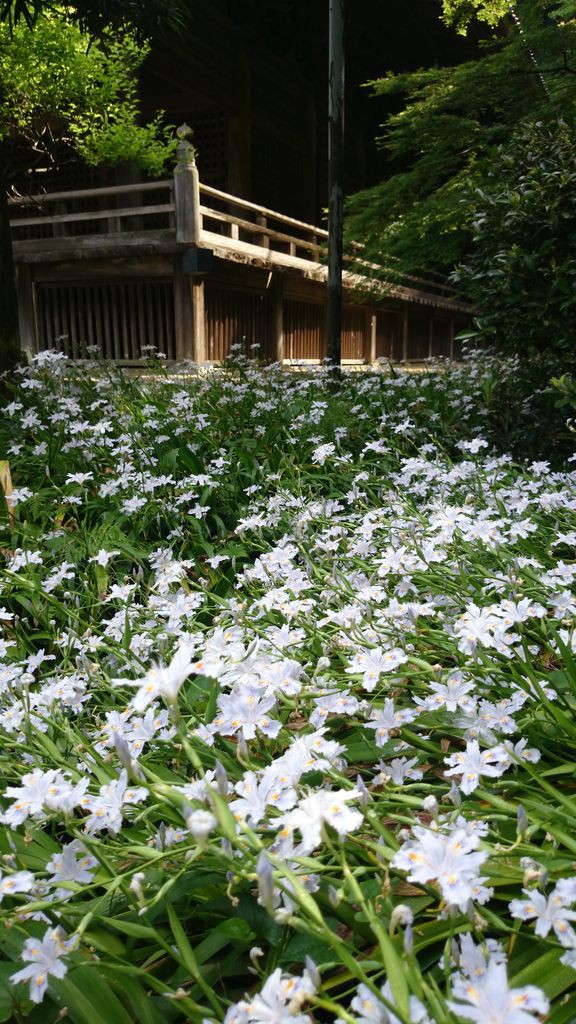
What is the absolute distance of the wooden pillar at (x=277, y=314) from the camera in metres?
10.8

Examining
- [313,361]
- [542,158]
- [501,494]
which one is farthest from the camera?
[313,361]

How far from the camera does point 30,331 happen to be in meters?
10.2

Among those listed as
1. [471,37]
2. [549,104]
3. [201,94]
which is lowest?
[549,104]

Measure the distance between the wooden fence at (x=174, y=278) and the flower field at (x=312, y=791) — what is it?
567 cm

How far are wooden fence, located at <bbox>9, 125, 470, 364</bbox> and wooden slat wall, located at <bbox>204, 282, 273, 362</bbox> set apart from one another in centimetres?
1

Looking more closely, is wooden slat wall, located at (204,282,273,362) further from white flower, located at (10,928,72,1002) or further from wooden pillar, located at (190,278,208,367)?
white flower, located at (10,928,72,1002)

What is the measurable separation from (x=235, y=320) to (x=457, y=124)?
15.8 ft

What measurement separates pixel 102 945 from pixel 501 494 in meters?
2.14

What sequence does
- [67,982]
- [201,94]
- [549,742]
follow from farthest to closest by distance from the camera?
[201,94]
[549,742]
[67,982]

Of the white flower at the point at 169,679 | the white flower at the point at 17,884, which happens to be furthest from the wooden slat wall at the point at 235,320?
the white flower at the point at 17,884

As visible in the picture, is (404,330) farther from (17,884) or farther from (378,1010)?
(378,1010)

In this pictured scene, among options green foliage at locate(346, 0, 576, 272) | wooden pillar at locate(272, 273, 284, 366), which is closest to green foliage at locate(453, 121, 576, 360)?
green foliage at locate(346, 0, 576, 272)

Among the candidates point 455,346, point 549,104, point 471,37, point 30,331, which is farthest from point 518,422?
point 455,346

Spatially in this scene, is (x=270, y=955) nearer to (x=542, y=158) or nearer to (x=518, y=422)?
(x=518, y=422)
